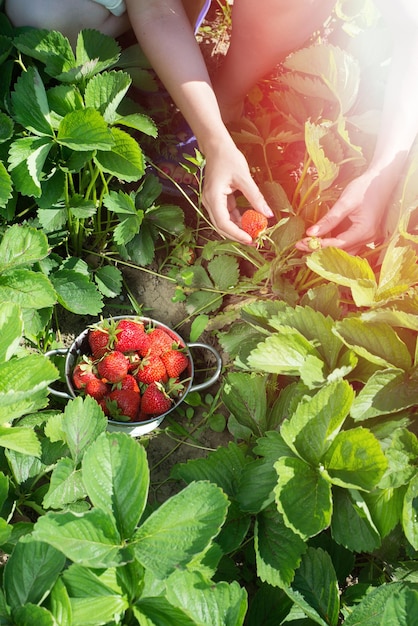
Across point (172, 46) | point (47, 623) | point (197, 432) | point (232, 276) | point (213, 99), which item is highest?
point (172, 46)

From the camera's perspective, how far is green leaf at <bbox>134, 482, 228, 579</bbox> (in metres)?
0.63

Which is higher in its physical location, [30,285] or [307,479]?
[30,285]

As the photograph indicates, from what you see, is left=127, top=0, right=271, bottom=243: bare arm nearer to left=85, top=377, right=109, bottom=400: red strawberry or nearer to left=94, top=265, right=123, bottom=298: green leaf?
left=94, top=265, right=123, bottom=298: green leaf

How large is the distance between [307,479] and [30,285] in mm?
604

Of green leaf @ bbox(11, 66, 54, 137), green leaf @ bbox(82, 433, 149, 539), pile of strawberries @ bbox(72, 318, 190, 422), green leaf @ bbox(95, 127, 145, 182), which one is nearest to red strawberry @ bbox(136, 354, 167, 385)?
pile of strawberries @ bbox(72, 318, 190, 422)

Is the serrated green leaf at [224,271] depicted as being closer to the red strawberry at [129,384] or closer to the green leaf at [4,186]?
the red strawberry at [129,384]

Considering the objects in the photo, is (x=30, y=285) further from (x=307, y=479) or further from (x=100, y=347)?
(x=307, y=479)

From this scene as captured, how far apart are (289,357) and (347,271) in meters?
0.18

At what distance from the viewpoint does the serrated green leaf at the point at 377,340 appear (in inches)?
34.7

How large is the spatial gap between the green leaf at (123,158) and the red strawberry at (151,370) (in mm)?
389

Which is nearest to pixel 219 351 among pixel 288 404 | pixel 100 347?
pixel 100 347

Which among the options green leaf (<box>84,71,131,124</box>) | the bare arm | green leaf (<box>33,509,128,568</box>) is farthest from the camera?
the bare arm

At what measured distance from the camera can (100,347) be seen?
4.33 ft

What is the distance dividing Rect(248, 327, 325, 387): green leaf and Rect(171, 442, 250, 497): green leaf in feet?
0.56
